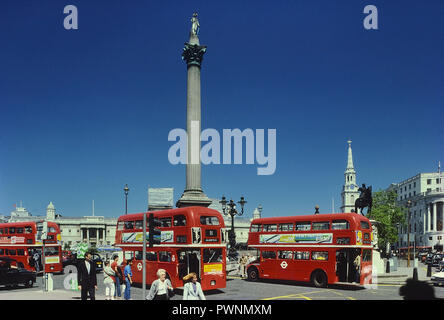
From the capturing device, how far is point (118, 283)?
18.6m

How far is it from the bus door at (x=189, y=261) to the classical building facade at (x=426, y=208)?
9496 cm

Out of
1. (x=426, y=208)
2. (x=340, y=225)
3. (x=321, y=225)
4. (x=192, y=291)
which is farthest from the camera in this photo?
(x=426, y=208)

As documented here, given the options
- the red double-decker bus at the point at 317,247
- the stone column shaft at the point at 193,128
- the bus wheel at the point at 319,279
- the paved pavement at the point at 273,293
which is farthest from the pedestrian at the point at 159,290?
the stone column shaft at the point at 193,128

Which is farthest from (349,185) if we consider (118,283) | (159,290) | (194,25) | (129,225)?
(159,290)

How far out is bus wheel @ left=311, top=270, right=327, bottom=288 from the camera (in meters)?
Result: 24.6

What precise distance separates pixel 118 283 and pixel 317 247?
11452 millimetres

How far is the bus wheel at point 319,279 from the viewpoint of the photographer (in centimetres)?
2461

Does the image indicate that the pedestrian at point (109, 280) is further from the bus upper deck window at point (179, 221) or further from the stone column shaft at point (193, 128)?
the stone column shaft at point (193, 128)

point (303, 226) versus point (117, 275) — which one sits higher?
point (303, 226)

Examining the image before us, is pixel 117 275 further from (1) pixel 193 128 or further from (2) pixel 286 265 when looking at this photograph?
(1) pixel 193 128

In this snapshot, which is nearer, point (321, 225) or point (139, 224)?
point (321, 225)

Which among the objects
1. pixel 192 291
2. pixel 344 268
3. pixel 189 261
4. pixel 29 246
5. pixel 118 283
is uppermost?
pixel 192 291

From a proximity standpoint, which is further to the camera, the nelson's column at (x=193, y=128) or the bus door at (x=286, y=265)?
the nelson's column at (x=193, y=128)
